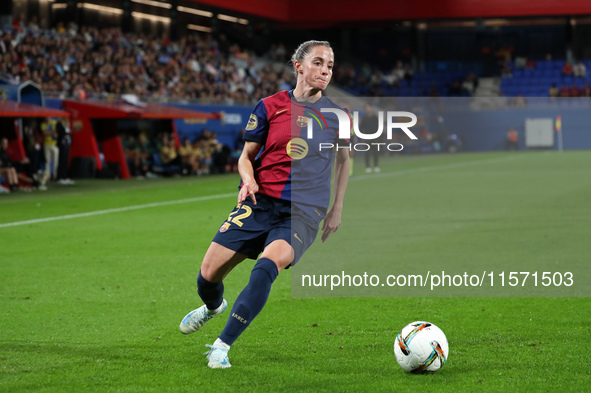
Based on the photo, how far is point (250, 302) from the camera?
4.64 metres

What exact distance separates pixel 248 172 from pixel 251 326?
156 centimetres

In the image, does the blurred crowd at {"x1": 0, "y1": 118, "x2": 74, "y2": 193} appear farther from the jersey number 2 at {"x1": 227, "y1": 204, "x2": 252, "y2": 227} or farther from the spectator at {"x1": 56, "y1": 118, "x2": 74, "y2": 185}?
the jersey number 2 at {"x1": 227, "y1": 204, "x2": 252, "y2": 227}

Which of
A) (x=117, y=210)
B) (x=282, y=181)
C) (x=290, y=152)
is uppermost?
(x=290, y=152)

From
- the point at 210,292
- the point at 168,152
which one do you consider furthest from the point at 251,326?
the point at 168,152

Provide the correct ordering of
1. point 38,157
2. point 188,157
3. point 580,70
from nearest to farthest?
point 38,157 < point 188,157 < point 580,70

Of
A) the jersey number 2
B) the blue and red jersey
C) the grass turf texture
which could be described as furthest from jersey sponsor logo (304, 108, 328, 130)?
the grass turf texture

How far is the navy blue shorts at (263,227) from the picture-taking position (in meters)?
4.89

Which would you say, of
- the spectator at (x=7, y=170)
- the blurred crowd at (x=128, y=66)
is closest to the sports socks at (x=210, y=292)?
the spectator at (x=7, y=170)

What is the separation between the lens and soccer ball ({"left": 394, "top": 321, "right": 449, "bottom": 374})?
4664 millimetres

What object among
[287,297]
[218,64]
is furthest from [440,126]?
[218,64]

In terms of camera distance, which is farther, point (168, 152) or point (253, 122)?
point (168, 152)

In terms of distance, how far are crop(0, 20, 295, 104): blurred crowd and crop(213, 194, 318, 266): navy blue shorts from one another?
18678 mm
